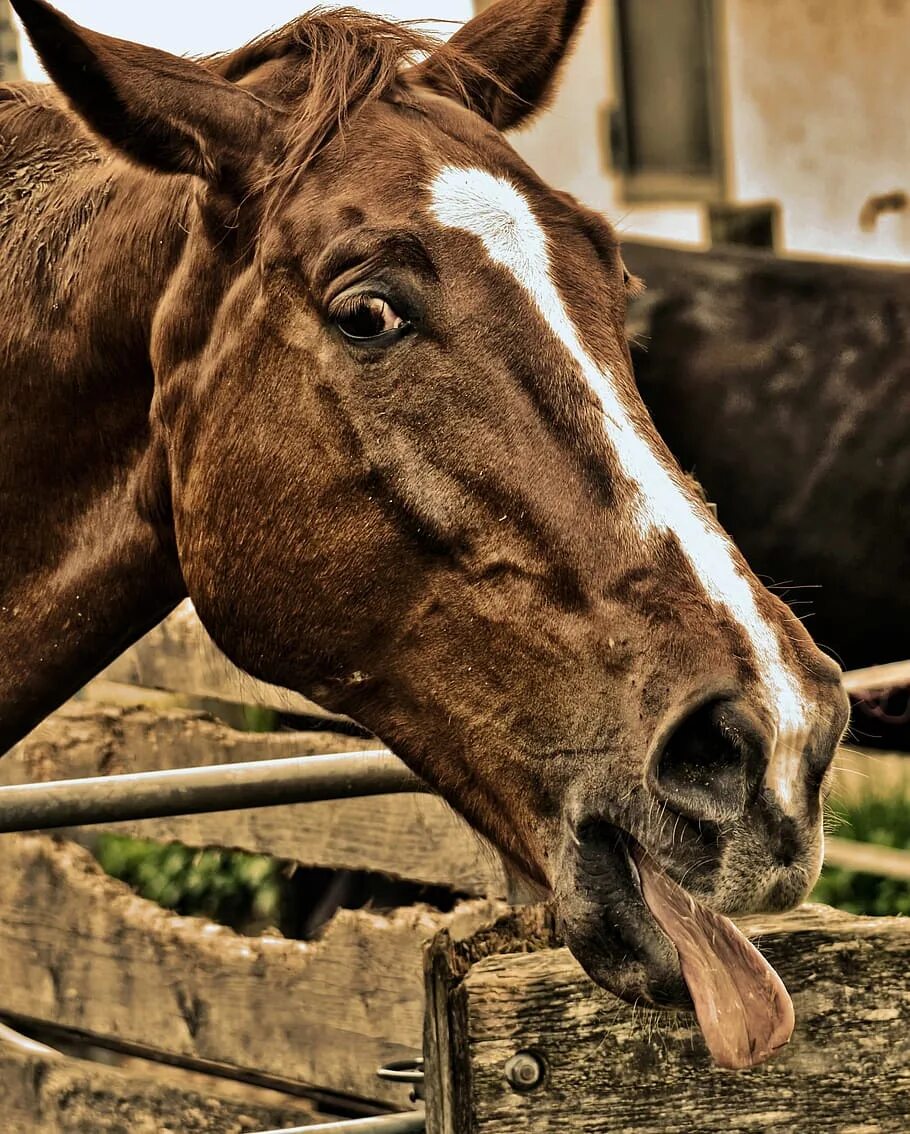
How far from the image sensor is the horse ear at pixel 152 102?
6.16 ft

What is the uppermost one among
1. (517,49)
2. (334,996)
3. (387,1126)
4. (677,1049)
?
(517,49)

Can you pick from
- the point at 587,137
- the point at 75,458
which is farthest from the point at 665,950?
the point at 587,137

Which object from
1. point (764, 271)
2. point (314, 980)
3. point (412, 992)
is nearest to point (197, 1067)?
point (314, 980)

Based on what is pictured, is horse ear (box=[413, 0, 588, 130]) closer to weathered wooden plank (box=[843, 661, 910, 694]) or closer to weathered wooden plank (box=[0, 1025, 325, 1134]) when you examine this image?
weathered wooden plank (box=[0, 1025, 325, 1134])

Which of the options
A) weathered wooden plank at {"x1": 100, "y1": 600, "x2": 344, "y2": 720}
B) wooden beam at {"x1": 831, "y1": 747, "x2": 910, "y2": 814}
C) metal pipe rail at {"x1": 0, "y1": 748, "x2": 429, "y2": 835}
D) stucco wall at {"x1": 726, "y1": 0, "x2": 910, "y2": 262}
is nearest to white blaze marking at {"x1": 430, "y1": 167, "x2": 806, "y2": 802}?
metal pipe rail at {"x1": 0, "y1": 748, "x2": 429, "y2": 835}

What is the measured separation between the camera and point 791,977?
1793 mm

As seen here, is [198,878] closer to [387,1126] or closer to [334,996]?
[334,996]

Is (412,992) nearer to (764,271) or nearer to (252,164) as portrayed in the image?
(252,164)

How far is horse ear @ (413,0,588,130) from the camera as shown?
89.4 inches

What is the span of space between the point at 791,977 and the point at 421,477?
0.74 meters

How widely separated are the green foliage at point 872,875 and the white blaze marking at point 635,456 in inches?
138

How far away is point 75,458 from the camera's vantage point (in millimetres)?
2182

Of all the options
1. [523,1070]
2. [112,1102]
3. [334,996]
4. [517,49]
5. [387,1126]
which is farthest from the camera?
[112,1102]

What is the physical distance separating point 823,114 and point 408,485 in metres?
7.66
